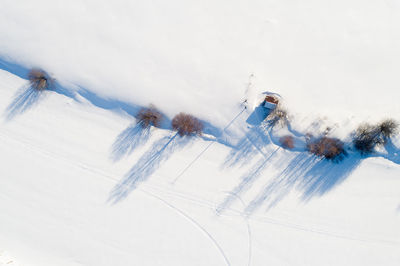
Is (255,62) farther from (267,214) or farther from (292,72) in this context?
(267,214)

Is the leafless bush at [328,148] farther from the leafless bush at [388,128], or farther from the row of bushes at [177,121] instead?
the row of bushes at [177,121]

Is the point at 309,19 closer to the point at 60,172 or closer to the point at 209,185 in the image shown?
the point at 209,185

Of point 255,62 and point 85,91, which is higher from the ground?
point 255,62

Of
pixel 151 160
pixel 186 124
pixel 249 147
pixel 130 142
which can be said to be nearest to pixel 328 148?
pixel 249 147

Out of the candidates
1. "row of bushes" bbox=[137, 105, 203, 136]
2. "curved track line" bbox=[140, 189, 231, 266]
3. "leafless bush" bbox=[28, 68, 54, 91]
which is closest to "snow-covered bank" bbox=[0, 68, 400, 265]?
"curved track line" bbox=[140, 189, 231, 266]

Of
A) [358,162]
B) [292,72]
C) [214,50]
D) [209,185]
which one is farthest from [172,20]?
[358,162]

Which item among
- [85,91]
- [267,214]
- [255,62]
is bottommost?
[85,91]
